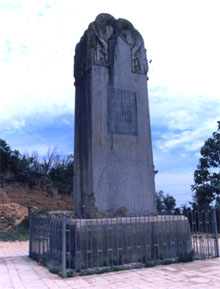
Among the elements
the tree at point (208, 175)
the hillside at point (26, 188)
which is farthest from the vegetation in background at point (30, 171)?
the tree at point (208, 175)

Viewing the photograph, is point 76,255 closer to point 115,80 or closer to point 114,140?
point 114,140

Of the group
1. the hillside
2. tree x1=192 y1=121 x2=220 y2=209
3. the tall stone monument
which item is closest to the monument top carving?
the tall stone monument

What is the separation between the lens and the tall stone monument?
21.0 ft

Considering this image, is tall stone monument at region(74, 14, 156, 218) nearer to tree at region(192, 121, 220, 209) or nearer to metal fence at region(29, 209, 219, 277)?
metal fence at region(29, 209, 219, 277)

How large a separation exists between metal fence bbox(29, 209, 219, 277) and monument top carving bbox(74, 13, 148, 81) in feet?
11.7

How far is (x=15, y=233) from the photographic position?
16.5 m

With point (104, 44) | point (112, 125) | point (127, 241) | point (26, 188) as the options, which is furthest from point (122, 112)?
point (26, 188)

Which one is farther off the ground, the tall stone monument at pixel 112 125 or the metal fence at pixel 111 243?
the tall stone monument at pixel 112 125

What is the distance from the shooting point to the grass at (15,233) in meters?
14.8

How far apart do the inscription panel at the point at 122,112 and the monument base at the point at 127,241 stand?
1990 mm

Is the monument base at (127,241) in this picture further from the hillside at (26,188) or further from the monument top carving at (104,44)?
the hillside at (26,188)

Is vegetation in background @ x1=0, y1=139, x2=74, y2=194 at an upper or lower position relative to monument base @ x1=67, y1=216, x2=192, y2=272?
upper

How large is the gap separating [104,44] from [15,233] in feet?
42.2

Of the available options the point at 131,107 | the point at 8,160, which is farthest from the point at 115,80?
the point at 8,160
